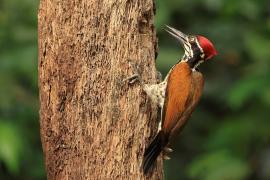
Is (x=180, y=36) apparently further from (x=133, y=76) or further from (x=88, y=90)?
(x=88, y=90)

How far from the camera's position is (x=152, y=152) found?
264 inches

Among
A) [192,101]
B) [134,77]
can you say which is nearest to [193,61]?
[192,101]

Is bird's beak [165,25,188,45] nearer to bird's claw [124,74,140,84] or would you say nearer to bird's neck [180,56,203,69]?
bird's neck [180,56,203,69]

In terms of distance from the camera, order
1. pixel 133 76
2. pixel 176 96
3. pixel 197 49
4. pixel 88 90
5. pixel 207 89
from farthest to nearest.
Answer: pixel 207 89 → pixel 197 49 → pixel 176 96 → pixel 133 76 → pixel 88 90

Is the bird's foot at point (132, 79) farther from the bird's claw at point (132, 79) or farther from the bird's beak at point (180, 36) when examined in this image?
the bird's beak at point (180, 36)

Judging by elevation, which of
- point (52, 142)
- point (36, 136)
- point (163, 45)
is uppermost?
point (52, 142)

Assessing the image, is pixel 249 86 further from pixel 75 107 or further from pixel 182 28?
pixel 75 107

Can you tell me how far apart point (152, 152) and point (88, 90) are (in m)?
0.60

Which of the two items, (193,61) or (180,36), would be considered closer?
(193,61)

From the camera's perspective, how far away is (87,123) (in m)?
6.59

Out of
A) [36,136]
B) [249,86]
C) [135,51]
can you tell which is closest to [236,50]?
[249,86]

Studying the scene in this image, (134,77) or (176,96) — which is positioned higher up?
(134,77)

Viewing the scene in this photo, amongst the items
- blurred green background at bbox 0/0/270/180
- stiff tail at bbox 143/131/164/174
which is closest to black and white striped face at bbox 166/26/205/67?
stiff tail at bbox 143/131/164/174

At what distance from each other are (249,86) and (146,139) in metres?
2.56
